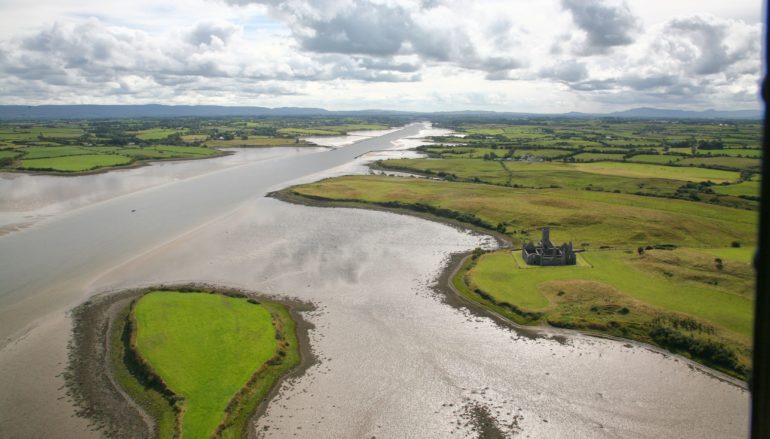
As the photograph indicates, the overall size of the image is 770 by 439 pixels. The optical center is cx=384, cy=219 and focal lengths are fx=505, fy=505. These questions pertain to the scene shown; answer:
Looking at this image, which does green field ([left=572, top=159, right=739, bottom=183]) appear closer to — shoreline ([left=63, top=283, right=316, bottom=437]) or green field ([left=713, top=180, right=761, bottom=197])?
green field ([left=713, top=180, right=761, bottom=197])

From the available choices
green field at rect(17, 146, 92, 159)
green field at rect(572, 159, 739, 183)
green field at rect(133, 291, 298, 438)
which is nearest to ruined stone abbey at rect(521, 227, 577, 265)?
green field at rect(133, 291, 298, 438)

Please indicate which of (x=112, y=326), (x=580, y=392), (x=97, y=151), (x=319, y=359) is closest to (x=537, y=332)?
(x=580, y=392)

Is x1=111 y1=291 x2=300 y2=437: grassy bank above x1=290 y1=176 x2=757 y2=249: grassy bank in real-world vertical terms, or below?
below

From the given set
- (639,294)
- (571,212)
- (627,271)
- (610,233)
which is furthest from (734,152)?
(639,294)

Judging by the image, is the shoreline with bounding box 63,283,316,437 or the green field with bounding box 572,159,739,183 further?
the green field with bounding box 572,159,739,183

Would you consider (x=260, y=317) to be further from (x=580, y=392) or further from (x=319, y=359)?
(x=580, y=392)

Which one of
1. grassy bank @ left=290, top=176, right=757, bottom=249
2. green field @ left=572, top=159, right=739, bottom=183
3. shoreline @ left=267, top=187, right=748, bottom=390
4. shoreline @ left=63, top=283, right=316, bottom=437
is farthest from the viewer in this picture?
green field @ left=572, top=159, right=739, bottom=183

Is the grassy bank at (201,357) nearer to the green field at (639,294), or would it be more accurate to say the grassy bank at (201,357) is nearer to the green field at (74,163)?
the green field at (639,294)
